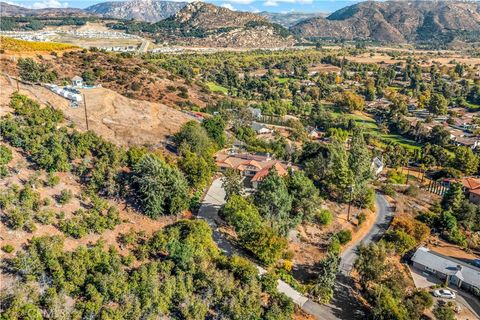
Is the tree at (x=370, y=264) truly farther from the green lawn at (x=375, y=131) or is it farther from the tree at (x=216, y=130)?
the green lawn at (x=375, y=131)

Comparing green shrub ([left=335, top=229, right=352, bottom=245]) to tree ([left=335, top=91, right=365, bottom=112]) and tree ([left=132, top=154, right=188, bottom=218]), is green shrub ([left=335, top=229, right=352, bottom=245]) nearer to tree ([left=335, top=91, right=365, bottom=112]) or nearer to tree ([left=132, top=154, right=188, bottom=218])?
tree ([left=132, top=154, right=188, bottom=218])

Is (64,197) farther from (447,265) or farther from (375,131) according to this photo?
(375,131)

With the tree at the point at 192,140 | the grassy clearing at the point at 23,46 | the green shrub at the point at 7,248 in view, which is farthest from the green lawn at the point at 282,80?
the green shrub at the point at 7,248

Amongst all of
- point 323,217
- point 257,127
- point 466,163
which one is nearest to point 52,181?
point 323,217

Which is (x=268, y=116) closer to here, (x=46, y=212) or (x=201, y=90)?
(x=201, y=90)

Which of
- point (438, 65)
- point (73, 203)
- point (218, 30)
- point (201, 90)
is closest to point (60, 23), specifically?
point (218, 30)

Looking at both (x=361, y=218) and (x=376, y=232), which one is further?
(x=361, y=218)
